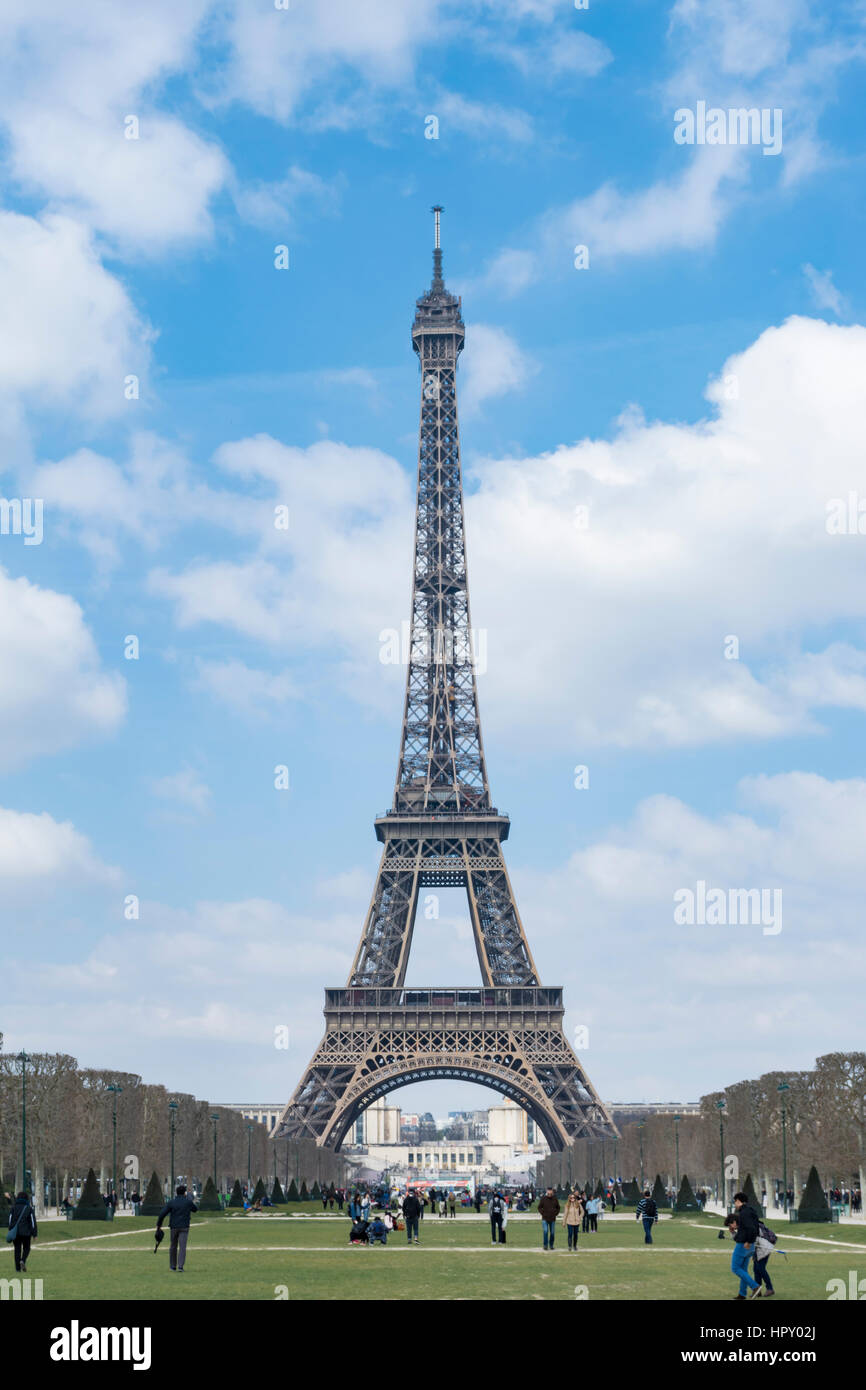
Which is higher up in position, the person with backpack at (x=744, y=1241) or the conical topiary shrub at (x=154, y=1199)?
the person with backpack at (x=744, y=1241)

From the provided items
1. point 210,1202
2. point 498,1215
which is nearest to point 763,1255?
point 498,1215

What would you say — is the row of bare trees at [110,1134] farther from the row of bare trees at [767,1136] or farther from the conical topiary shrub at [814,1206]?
the conical topiary shrub at [814,1206]

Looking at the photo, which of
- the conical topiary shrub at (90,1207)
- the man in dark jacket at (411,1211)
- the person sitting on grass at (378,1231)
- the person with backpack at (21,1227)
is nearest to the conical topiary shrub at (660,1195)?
the conical topiary shrub at (90,1207)

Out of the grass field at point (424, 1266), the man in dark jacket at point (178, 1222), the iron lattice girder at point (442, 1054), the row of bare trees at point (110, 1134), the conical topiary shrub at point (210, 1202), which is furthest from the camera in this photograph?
the iron lattice girder at point (442, 1054)

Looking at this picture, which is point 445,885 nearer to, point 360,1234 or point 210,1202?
point 210,1202

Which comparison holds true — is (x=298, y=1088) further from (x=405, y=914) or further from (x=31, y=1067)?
(x=31, y=1067)
